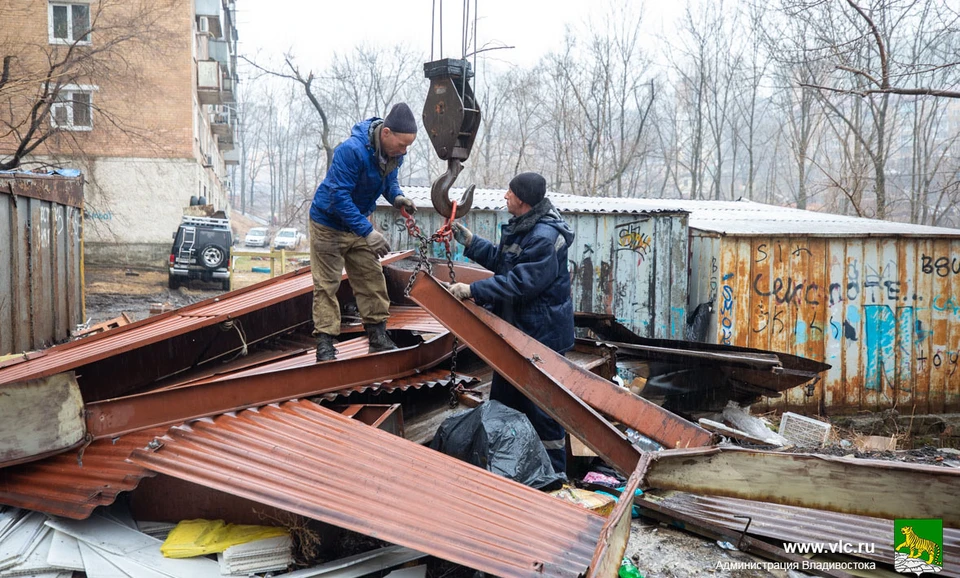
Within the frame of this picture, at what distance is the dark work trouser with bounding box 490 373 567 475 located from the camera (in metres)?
4.67

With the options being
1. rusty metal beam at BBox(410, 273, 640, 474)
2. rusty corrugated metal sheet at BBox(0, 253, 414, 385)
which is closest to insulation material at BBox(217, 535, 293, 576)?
rusty corrugated metal sheet at BBox(0, 253, 414, 385)

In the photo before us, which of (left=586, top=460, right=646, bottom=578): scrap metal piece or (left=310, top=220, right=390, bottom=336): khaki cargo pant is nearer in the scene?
(left=586, top=460, right=646, bottom=578): scrap metal piece

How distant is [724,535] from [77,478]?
3.31 metres

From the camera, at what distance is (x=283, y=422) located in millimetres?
3943

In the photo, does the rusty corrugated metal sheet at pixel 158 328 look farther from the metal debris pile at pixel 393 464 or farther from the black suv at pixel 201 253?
the black suv at pixel 201 253

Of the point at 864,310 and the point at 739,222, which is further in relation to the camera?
the point at 739,222

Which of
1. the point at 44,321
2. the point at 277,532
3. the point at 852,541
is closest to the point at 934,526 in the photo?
the point at 852,541

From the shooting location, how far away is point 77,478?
3.51 m

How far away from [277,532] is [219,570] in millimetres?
303

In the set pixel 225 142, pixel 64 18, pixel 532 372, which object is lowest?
pixel 532 372

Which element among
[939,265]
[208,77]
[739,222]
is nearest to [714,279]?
[739,222]

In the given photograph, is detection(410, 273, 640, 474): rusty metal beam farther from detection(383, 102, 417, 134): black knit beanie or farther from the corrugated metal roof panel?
the corrugated metal roof panel

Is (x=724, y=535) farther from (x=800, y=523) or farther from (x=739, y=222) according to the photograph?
(x=739, y=222)

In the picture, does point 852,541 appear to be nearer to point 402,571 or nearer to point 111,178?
point 402,571
